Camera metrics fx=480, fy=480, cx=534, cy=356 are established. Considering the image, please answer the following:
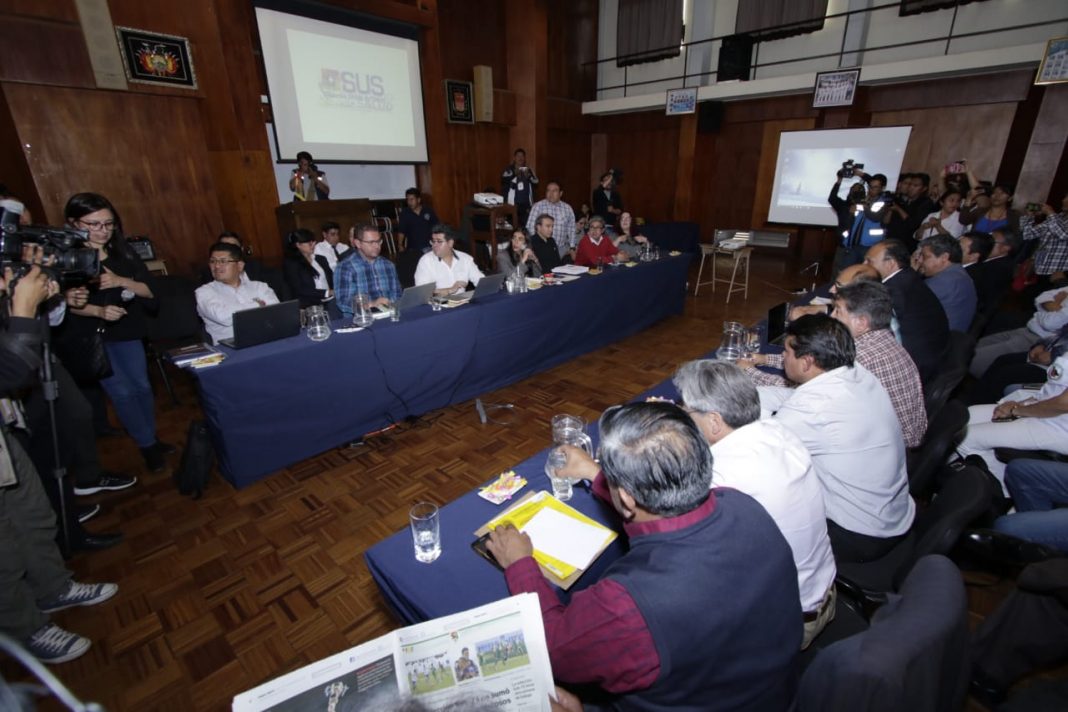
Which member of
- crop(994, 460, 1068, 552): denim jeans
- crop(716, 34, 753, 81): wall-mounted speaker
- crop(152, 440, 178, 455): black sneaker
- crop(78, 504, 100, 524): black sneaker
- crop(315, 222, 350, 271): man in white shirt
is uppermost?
crop(716, 34, 753, 81): wall-mounted speaker

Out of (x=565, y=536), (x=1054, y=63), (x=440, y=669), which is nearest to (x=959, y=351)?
(x=565, y=536)

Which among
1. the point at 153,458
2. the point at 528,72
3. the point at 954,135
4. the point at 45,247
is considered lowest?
the point at 153,458

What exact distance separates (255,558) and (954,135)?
1023 centimetres

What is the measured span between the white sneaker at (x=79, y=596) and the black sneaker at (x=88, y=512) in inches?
22.7

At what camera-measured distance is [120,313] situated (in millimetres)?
2525

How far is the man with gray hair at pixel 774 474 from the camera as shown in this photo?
119 centimetres

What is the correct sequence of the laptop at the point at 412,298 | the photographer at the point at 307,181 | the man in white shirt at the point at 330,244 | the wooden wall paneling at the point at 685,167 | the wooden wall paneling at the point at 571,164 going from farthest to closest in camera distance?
1. the wooden wall paneling at the point at 571,164
2. the wooden wall paneling at the point at 685,167
3. the photographer at the point at 307,181
4. the man in white shirt at the point at 330,244
5. the laptop at the point at 412,298

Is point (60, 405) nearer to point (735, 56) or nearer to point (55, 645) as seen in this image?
point (55, 645)

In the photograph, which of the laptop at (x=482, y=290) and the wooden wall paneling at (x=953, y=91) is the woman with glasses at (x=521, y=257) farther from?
the wooden wall paneling at (x=953, y=91)

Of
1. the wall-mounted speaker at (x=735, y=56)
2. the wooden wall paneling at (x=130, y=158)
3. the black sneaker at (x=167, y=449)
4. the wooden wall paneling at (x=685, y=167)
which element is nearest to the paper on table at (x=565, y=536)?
the black sneaker at (x=167, y=449)

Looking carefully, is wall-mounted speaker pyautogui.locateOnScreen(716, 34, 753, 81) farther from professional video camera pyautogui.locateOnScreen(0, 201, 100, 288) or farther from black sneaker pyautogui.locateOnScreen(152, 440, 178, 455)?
black sneaker pyautogui.locateOnScreen(152, 440, 178, 455)

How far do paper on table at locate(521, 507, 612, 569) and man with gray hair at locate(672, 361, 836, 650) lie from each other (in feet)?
1.15

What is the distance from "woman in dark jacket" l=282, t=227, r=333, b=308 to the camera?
13.4 ft

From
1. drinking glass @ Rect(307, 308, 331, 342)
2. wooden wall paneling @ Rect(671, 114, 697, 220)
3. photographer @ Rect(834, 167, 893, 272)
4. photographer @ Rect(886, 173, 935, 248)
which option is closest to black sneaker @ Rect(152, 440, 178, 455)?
drinking glass @ Rect(307, 308, 331, 342)
